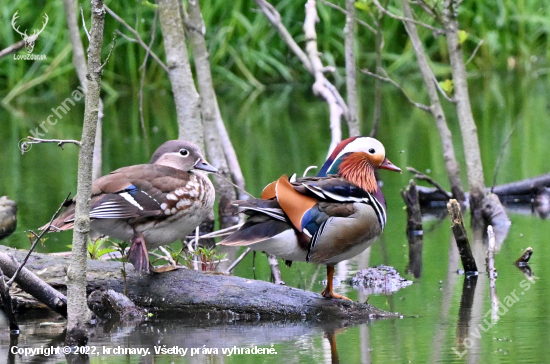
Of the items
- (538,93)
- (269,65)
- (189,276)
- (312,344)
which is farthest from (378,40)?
(269,65)

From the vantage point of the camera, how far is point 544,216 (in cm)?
776

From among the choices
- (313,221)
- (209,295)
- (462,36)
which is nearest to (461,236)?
(313,221)

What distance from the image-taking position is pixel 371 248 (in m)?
6.99

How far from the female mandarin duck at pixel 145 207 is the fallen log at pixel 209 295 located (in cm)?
15

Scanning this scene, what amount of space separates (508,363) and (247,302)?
4.66 feet

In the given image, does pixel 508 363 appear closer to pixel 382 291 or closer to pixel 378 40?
pixel 382 291

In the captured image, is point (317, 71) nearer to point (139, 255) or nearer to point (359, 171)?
point (359, 171)

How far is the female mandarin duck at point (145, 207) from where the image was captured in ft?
16.5

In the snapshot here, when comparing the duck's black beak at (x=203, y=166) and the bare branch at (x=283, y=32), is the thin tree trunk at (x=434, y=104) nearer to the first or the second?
the bare branch at (x=283, y=32)

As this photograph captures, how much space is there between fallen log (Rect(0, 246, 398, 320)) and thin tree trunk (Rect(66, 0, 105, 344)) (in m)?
0.53

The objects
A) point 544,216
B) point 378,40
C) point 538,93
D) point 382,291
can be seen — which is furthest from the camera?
point 538,93

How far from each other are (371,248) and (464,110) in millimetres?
1409

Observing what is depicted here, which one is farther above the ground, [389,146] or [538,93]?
[538,93]

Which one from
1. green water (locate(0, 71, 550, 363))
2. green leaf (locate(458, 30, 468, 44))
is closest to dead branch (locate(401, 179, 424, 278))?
green water (locate(0, 71, 550, 363))
